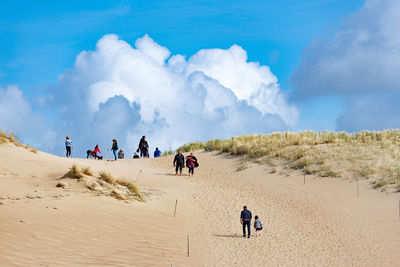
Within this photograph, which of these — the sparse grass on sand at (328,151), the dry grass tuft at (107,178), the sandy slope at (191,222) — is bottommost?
the sandy slope at (191,222)

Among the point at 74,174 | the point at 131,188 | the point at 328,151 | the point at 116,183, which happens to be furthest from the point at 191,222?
the point at 328,151

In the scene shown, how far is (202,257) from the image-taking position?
18.2 metres

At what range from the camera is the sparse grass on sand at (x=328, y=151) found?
3344 cm

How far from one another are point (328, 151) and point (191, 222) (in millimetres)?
18303

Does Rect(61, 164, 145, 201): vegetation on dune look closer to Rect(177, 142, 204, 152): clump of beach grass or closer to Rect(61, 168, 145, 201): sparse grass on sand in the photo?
Rect(61, 168, 145, 201): sparse grass on sand

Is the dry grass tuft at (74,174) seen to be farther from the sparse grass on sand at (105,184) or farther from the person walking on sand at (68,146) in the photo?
the person walking on sand at (68,146)

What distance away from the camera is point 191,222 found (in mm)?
23922

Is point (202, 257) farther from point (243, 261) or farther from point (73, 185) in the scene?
point (73, 185)

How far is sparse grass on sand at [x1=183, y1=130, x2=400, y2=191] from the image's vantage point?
3344 cm

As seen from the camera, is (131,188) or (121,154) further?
(121,154)

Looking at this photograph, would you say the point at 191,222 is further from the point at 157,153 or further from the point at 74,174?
the point at 157,153

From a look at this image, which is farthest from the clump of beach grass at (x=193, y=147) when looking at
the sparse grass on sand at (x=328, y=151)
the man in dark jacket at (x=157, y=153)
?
the man in dark jacket at (x=157, y=153)

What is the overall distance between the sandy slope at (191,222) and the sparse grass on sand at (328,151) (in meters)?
1.83

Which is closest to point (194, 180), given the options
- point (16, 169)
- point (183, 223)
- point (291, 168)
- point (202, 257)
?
point (291, 168)
